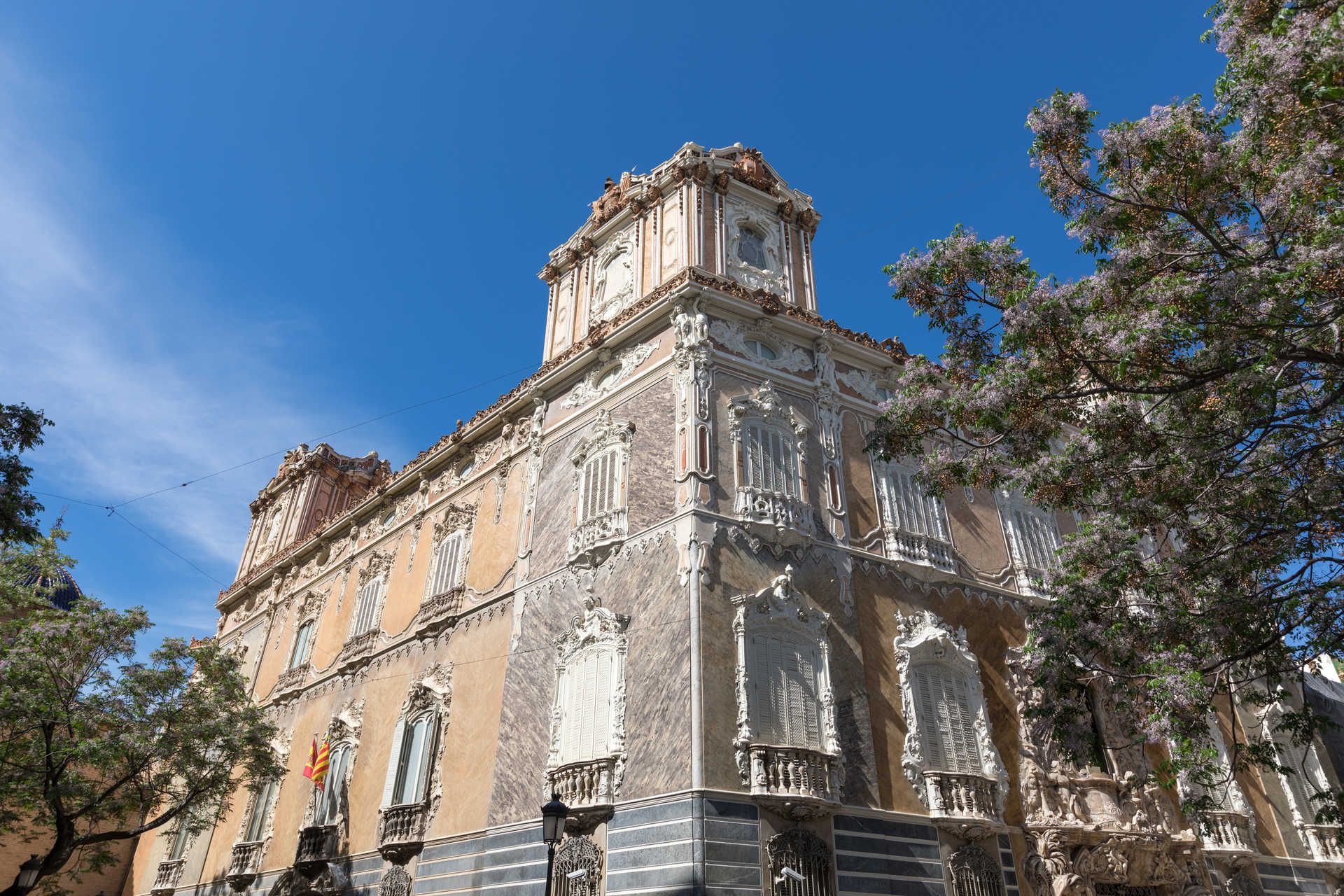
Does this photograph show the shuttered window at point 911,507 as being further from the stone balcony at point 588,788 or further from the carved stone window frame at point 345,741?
the carved stone window frame at point 345,741

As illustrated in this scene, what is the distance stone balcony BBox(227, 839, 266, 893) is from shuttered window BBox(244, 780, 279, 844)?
0.43 metres

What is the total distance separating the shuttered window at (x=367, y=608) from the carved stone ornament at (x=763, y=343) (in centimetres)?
1295

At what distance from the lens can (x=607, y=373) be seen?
20.8 metres

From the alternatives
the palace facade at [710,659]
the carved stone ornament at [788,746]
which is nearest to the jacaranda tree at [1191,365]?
the palace facade at [710,659]

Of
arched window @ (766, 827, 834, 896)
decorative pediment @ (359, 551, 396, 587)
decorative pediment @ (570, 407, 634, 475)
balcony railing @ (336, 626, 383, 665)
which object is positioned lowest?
arched window @ (766, 827, 834, 896)

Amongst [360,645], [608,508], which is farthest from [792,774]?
[360,645]

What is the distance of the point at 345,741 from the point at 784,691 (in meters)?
13.2

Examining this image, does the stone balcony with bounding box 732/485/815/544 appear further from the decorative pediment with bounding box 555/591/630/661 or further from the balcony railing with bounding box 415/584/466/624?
the balcony railing with bounding box 415/584/466/624

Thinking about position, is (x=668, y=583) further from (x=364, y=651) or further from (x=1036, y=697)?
(x=364, y=651)

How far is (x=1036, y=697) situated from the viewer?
17.7m

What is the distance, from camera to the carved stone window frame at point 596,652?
597 inches

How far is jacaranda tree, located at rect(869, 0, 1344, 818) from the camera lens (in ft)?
32.2

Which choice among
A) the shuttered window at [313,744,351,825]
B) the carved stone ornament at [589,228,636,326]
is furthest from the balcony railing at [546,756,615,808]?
the carved stone ornament at [589,228,636,326]

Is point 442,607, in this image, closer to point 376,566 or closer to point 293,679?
point 376,566
